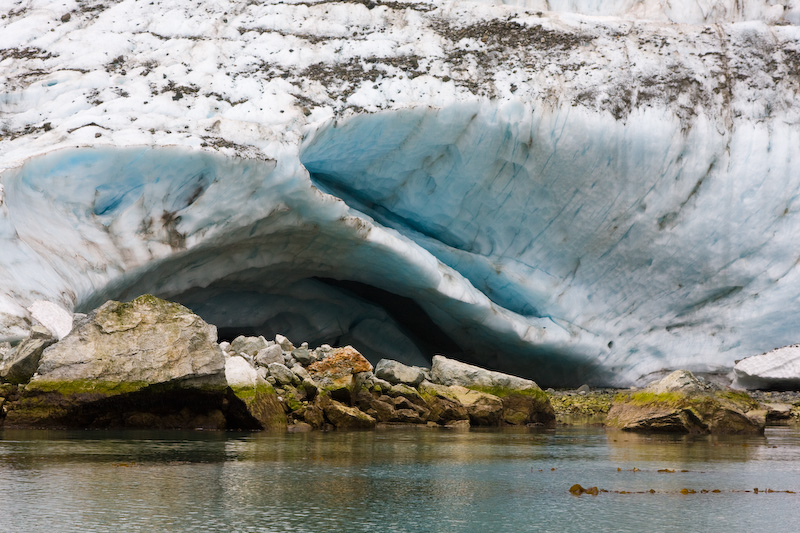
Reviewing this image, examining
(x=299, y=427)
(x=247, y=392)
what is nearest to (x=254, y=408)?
(x=247, y=392)

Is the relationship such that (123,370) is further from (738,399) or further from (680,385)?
(738,399)

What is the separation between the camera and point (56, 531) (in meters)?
3.41

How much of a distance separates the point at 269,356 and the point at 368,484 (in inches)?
202

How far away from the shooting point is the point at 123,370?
7.81 meters

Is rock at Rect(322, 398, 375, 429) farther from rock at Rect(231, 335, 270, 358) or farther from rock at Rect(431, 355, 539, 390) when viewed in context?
rock at Rect(431, 355, 539, 390)

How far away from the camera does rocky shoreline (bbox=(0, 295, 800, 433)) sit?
7848 millimetres

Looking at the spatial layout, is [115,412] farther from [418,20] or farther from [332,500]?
[418,20]

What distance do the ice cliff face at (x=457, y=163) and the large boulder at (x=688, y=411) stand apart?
12.0 ft

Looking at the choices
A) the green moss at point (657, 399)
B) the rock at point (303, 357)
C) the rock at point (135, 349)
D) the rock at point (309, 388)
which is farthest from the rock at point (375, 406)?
the green moss at point (657, 399)

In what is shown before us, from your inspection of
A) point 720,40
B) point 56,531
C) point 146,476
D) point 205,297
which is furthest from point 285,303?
point 56,531

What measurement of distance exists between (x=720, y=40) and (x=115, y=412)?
1122 centimetres

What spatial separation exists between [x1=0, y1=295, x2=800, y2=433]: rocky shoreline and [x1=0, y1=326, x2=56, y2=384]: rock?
12 mm

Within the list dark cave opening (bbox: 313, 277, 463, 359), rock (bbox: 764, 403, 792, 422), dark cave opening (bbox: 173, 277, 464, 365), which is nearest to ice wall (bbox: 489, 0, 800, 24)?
dark cave opening (bbox: 313, 277, 463, 359)

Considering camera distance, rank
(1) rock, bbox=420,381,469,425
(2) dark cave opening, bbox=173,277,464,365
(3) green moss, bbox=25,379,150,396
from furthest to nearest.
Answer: (2) dark cave opening, bbox=173,277,464,365, (1) rock, bbox=420,381,469,425, (3) green moss, bbox=25,379,150,396
